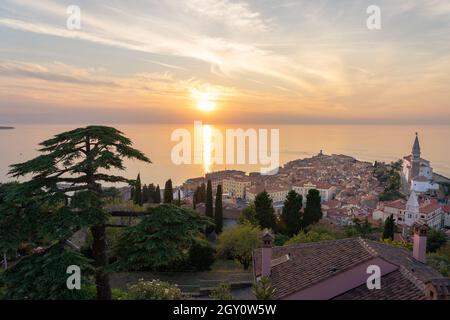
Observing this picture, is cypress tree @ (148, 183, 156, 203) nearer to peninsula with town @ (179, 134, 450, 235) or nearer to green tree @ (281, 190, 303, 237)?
peninsula with town @ (179, 134, 450, 235)

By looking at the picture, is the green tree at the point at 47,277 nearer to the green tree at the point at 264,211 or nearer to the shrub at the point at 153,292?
the shrub at the point at 153,292

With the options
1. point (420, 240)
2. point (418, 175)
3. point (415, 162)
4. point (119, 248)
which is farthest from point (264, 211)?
point (415, 162)

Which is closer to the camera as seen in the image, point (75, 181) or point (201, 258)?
point (75, 181)

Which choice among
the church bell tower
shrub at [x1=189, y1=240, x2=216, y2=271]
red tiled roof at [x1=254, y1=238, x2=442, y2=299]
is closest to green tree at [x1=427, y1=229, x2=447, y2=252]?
red tiled roof at [x1=254, y1=238, x2=442, y2=299]

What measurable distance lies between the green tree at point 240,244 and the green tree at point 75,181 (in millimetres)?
10240

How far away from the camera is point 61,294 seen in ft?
18.2

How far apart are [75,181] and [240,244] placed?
1127 cm

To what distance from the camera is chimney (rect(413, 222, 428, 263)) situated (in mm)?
9438

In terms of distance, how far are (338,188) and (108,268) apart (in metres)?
62.6

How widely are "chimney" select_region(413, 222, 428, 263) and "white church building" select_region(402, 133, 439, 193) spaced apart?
55.9m

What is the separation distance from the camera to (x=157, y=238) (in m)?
6.17

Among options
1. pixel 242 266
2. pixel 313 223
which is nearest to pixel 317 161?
pixel 313 223

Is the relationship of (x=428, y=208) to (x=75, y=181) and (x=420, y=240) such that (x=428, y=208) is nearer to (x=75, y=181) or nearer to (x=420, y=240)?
(x=420, y=240)
